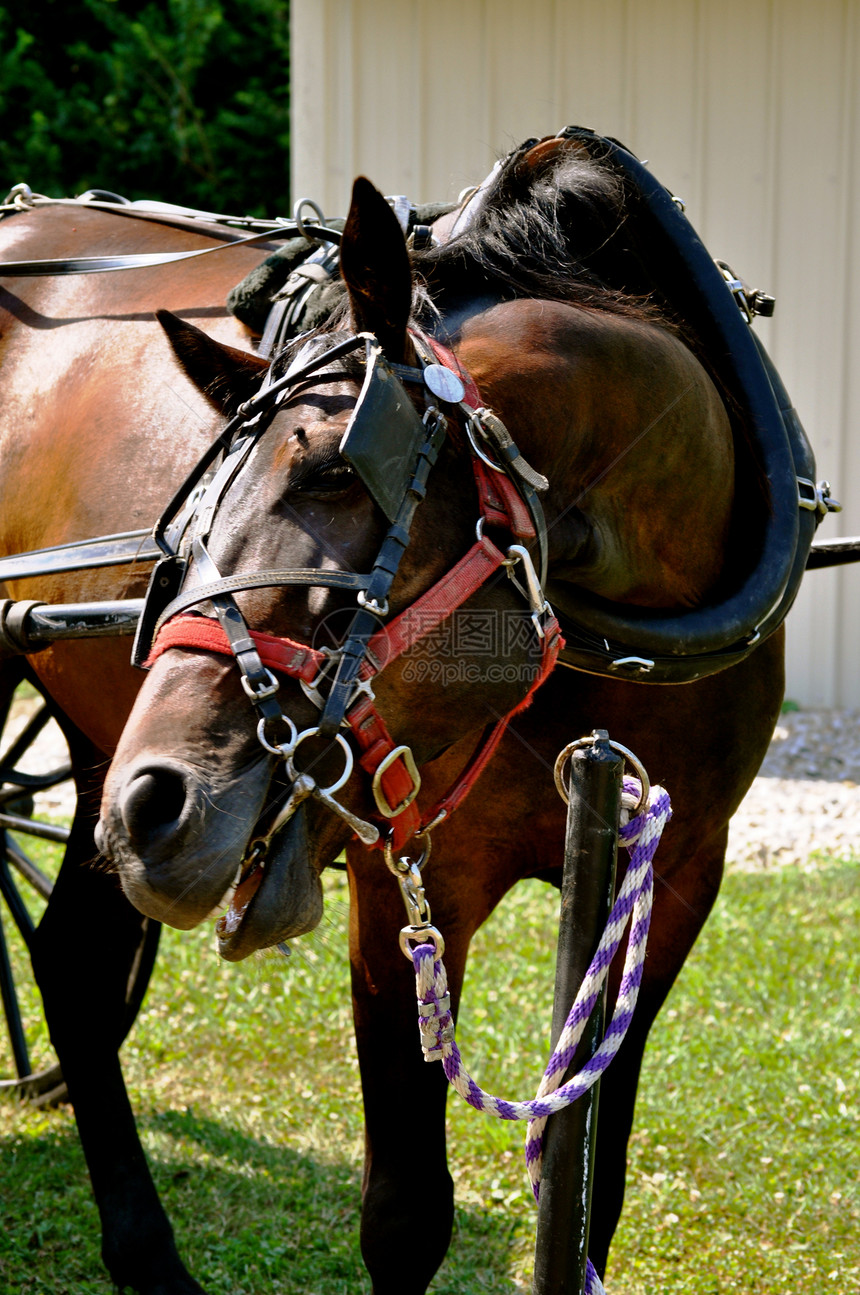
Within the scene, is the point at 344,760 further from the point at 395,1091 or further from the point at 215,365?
the point at 395,1091

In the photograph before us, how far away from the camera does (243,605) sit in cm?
148

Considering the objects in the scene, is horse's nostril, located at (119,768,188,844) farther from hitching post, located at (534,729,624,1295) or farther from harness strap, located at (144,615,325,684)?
hitching post, located at (534,729,624,1295)

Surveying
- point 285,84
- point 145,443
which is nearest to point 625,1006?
point 145,443

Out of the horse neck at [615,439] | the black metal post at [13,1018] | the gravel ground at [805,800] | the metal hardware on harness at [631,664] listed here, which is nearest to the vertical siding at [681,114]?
the gravel ground at [805,800]

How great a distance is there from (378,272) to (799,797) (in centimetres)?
486

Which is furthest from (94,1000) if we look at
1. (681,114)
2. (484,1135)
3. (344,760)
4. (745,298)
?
(681,114)

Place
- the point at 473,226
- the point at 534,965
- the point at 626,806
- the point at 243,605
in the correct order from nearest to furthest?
the point at 243,605
the point at 626,806
the point at 473,226
the point at 534,965

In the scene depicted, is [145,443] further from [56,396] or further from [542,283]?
[542,283]

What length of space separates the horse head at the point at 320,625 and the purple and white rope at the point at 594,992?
0.63ft

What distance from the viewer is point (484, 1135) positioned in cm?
325

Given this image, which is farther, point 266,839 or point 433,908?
point 433,908

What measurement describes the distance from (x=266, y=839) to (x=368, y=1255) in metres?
1.16

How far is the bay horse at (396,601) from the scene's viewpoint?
4.83 feet

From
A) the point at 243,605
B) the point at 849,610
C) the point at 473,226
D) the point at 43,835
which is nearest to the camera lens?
the point at 243,605
